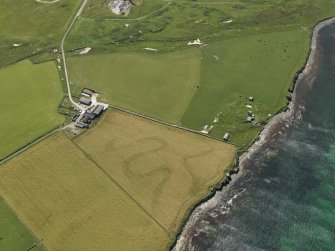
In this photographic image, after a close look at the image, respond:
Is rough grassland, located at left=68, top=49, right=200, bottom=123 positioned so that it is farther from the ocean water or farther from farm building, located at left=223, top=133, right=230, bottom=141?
the ocean water

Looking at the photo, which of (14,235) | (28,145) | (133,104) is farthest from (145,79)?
(14,235)

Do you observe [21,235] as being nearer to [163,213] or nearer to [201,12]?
[163,213]

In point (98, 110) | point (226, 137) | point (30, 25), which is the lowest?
point (226, 137)

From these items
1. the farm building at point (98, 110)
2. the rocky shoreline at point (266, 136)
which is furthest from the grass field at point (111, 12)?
the rocky shoreline at point (266, 136)

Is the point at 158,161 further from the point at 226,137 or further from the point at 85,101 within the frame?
the point at 85,101

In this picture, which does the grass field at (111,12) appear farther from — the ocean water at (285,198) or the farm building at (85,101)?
the ocean water at (285,198)

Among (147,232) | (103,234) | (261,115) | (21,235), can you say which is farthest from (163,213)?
(261,115)
